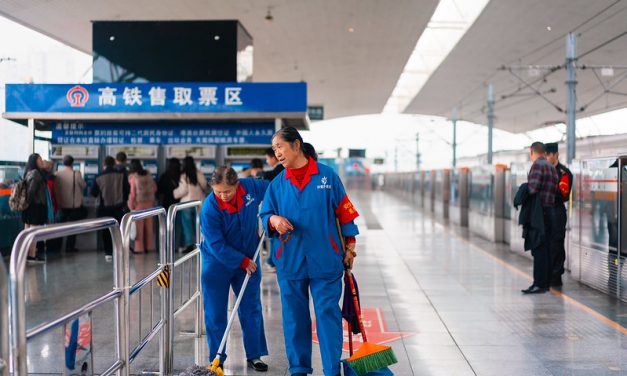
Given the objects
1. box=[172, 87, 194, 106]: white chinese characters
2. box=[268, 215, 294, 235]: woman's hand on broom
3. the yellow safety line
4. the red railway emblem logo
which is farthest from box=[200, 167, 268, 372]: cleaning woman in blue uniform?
the red railway emblem logo

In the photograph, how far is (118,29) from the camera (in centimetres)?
1235

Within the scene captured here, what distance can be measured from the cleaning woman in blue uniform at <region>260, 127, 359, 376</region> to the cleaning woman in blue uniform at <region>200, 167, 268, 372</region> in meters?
0.35

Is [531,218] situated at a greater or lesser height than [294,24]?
lesser

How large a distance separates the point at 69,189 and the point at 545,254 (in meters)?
7.16

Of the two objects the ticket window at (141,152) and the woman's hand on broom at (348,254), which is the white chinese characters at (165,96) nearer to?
the ticket window at (141,152)

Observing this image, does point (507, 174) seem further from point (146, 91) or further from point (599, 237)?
point (146, 91)

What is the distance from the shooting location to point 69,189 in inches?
404

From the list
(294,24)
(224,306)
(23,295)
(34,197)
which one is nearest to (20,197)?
(34,197)

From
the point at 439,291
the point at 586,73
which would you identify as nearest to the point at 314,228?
the point at 439,291

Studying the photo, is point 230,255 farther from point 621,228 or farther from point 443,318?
point 621,228

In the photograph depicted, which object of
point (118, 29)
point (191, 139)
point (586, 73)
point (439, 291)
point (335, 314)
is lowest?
point (439, 291)

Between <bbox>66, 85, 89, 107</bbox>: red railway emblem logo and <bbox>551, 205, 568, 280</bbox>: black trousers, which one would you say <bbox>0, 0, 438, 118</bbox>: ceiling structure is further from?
<bbox>551, 205, 568, 280</bbox>: black trousers

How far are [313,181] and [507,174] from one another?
9.64m

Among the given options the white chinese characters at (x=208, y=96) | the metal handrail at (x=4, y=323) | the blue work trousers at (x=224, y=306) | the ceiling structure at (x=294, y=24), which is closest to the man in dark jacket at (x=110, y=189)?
the white chinese characters at (x=208, y=96)
